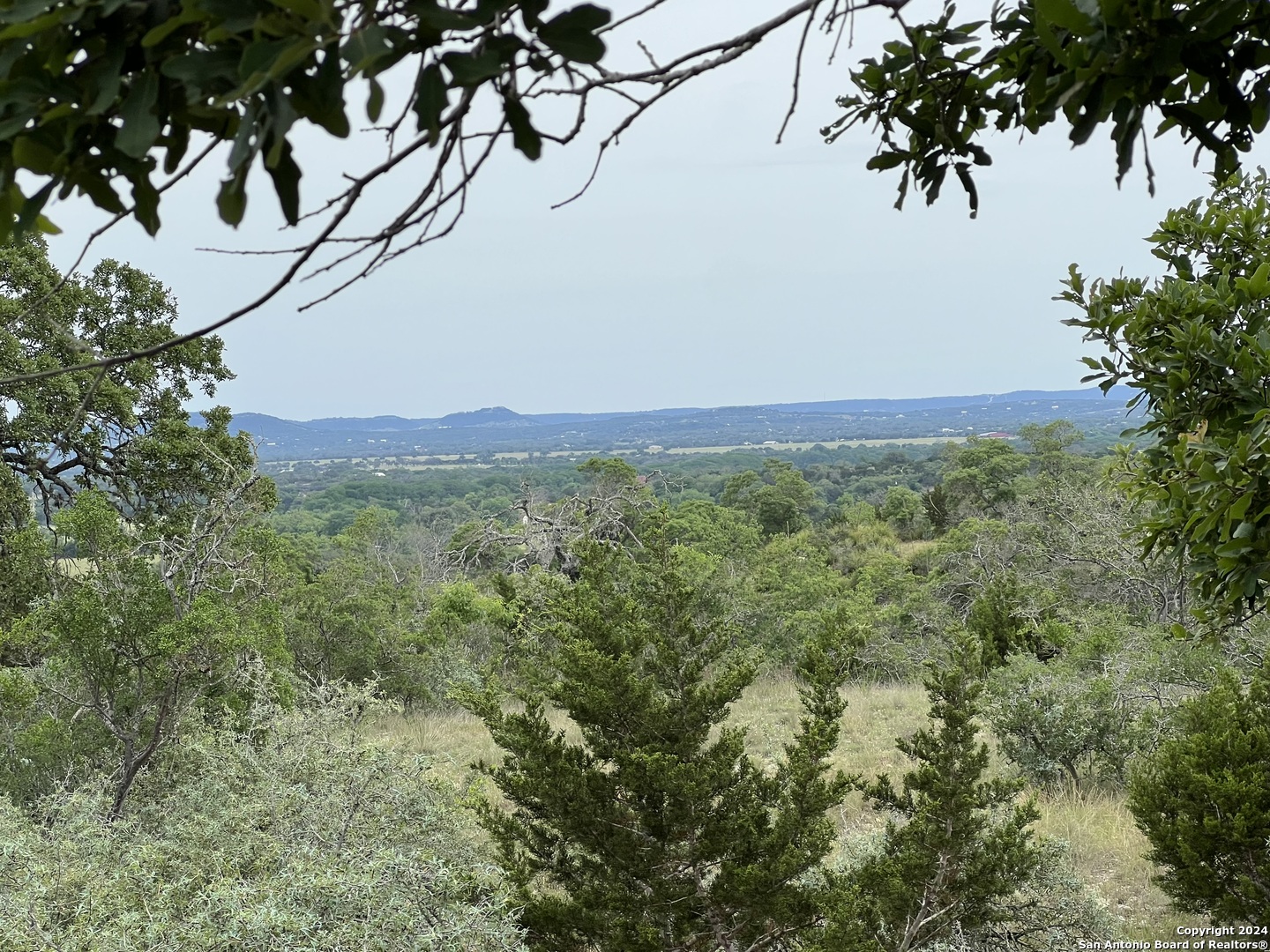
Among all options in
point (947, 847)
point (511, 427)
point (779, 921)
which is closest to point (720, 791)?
point (779, 921)

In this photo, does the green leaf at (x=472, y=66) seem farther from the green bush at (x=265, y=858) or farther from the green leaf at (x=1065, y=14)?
the green bush at (x=265, y=858)

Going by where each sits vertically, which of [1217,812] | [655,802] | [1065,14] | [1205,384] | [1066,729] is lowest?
[1066,729]

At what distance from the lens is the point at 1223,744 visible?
14.0 ft

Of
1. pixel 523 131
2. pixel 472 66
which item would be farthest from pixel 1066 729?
pixel 472 66

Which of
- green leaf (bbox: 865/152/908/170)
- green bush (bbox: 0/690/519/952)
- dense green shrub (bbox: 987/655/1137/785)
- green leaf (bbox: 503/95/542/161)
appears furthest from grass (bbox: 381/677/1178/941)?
green leaf (bbox: 503/95/542/161)

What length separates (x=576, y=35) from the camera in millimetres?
817

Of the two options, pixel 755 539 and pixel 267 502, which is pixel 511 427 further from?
pixel 267 502

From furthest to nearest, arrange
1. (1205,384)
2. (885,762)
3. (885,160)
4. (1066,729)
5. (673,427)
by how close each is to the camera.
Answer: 1. (673,427)
2. (885,762)
3. (1066,729)
4. (1205,384)
5. (885,160)

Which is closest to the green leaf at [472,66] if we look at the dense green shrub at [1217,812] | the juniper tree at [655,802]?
the juniper tree at [655,802]

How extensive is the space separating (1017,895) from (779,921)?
168 cm

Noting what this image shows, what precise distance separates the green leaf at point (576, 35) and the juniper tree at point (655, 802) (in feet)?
10.8

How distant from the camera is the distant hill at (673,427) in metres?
113

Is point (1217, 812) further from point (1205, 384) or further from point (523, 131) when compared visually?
point (523, 131)

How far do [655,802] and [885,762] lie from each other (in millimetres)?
5050
